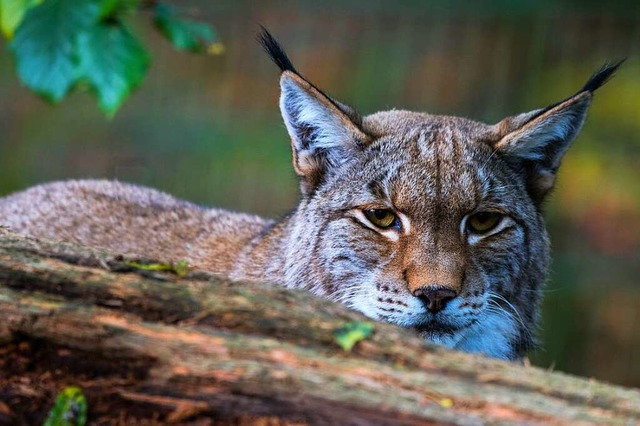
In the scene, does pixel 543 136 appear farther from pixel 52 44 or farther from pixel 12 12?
pixel 12 12

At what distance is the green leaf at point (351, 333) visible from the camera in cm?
313

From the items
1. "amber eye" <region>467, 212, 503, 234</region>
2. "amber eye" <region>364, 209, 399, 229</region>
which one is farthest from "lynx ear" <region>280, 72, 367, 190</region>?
"amber eye" <region>467, 212, 503, 234</region>

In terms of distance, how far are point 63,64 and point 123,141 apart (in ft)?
19.9

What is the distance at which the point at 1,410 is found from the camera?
10.6 feet

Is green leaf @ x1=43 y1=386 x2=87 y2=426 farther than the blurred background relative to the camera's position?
No

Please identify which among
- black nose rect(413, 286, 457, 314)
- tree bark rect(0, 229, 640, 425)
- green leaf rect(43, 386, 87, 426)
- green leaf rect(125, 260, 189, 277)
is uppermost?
black nose rect(413, 286, 457, 314)

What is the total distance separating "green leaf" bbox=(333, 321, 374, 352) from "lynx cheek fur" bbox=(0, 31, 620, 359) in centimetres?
158

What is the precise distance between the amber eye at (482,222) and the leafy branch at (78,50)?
1.83 meters

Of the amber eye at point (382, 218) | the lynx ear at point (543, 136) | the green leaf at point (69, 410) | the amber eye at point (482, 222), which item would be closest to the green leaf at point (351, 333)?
the green leaf at point (69, 410)

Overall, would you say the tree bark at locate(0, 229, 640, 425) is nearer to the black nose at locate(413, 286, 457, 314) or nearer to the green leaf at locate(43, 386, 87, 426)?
the green leaf at locate(43, 386, 87, 426)

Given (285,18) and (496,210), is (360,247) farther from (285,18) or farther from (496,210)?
(285,18)

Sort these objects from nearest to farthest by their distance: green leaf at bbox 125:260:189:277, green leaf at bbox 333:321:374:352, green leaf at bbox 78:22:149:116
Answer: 1. green leaf at bbox 333:321:374:352
2. green leaf at bbox 125:260:189:277
3. green leaf at bbox 78:22:149:116

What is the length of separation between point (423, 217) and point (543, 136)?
3.28 ft

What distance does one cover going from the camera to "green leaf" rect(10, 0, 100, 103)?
4938mm
